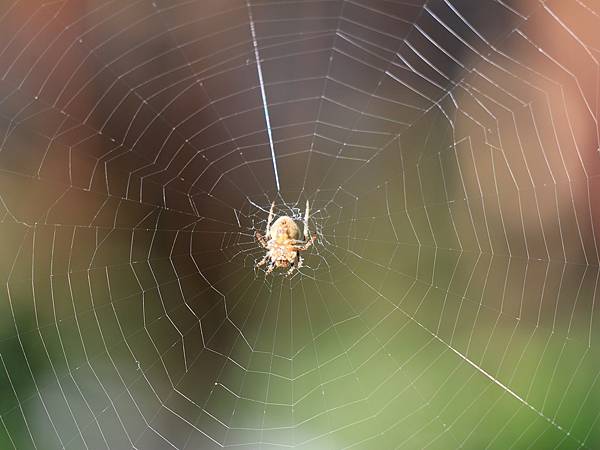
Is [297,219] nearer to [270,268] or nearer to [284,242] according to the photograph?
[284,242]

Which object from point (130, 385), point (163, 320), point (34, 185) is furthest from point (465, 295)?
point (34, 185)

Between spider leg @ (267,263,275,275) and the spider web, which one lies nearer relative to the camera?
the spider web

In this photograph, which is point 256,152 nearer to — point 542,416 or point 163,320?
point 163,320

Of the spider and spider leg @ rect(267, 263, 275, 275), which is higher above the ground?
the spider

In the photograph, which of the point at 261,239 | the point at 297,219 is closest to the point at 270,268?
the point at 261,239

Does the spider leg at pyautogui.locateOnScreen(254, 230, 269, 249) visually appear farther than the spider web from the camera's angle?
Yes
